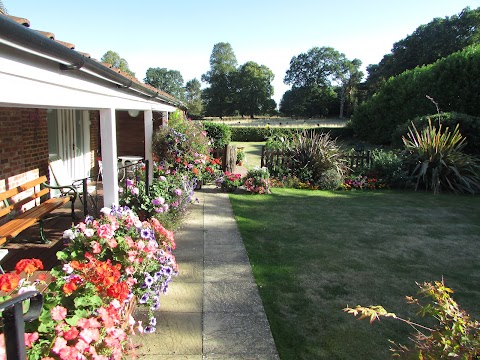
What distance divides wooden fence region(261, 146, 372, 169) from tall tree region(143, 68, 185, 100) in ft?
334

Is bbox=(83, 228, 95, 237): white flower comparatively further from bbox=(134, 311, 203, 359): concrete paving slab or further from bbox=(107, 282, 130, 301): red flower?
bbox=(134, 311, 203, 359): concrete paving slab

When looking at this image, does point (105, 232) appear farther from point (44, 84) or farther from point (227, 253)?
point (227, 253)

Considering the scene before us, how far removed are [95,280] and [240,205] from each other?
578cm

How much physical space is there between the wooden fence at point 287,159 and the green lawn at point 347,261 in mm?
2552

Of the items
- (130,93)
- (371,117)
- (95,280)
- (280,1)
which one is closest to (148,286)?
(95,280)

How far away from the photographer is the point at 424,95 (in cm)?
2011

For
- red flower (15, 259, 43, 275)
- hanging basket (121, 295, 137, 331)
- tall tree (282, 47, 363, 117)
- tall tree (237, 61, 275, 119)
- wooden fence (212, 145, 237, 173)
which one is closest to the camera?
red flower (15, 259, 43, 275)

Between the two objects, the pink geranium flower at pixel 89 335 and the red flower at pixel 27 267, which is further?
the red flower at pixel 27 267

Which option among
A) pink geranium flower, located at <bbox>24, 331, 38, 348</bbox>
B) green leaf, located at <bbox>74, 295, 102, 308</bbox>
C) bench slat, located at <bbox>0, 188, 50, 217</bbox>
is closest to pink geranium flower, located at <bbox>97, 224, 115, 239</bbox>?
green leaf, located at <bbox>74, 295, 102, 308</bbox>

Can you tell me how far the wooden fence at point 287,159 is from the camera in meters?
11.1

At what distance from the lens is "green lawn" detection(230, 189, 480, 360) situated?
3.26 metres

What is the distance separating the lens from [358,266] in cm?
476

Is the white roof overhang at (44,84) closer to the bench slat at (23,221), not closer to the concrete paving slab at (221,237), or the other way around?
→ the bench slat at (23,221)

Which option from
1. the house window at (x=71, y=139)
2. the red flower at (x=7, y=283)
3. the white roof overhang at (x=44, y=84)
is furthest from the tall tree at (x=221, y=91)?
the red flower at (x=7, y=283)
